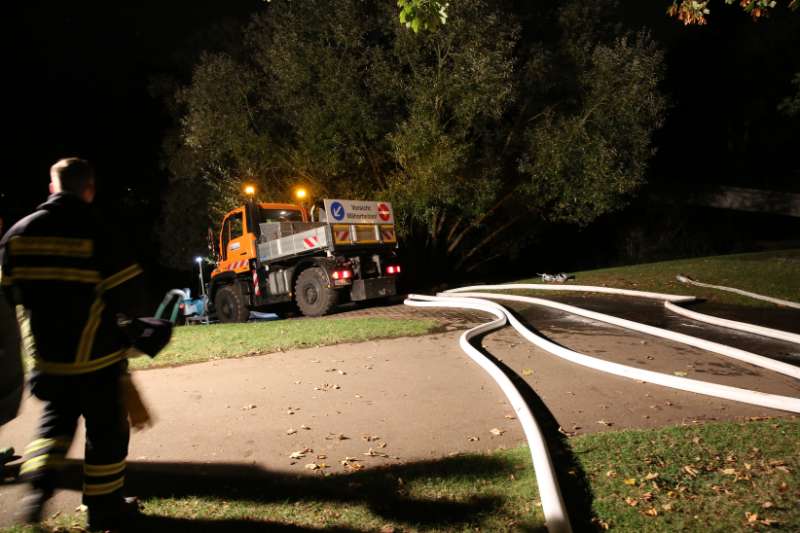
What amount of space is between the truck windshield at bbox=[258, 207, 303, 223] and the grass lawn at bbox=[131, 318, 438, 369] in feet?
12.8

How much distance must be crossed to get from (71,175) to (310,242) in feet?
27.8

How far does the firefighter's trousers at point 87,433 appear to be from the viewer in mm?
2604

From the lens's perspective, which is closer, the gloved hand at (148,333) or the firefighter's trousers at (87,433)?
the firefighter's trousers at (87,433)

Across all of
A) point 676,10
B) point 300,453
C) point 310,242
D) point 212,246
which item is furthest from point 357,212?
point 300,453

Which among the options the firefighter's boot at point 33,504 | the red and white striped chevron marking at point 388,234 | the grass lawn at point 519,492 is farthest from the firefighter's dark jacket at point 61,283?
the red and white striped chevron marking at point 388,234

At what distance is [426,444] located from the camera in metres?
3.86

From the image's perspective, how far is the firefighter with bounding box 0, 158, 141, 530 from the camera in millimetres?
2541

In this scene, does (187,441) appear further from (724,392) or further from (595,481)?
(724,392)

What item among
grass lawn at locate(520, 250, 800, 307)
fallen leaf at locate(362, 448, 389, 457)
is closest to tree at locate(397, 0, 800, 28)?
fallen leaf at locate(362, 448, 389, 457)

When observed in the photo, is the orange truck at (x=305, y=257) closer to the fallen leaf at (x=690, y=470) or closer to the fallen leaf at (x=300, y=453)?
the fallen leaf at (x=300, y=453)

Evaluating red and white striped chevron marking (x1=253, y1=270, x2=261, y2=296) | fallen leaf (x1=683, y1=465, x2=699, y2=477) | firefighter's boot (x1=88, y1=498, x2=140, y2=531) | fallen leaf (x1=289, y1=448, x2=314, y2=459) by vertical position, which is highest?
red and white striped chevron marking (x1=253, y1=270, x2=261, y2=296)

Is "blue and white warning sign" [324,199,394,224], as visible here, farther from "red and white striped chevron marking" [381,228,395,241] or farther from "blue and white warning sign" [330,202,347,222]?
"red and white striped chevron marking" [381,228,395,241]

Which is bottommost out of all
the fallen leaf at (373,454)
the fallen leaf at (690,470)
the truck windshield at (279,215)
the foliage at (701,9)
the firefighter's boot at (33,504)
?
the fallen leaf at (690,470)

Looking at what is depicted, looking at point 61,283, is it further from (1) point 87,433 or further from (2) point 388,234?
(2) point 388,234
